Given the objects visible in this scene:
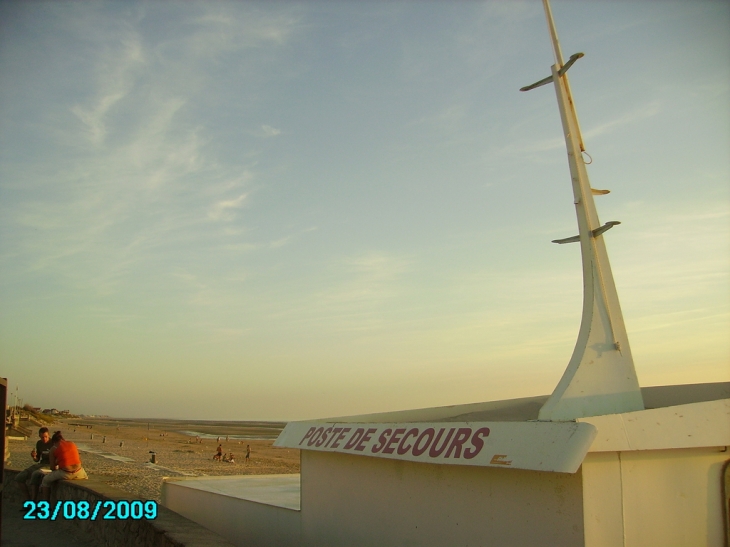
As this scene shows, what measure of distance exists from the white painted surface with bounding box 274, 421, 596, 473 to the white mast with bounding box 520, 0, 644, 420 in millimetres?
892

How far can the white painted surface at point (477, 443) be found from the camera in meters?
4.88

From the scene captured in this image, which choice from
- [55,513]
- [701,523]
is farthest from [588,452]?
[55,513]

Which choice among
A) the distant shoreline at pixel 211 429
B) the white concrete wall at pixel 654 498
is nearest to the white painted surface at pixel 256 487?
the white concrete wall at pixel 654 498

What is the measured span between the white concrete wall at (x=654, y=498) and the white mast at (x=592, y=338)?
3.37 feet

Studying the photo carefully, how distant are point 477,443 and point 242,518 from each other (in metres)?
5.85

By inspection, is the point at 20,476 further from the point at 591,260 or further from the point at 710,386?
the point at 710,386

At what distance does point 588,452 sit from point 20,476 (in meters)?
10.4

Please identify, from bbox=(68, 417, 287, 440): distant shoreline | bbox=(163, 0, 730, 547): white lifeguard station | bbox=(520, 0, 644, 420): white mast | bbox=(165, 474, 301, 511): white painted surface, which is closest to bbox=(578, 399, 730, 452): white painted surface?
bbox=(163, 0, 730, 547): white lifeguard station

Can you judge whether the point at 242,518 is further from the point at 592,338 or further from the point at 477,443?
the point at 592,338

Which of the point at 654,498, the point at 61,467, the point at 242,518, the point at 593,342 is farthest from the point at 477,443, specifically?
the point at 61,467

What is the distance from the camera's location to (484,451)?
5559 millimetres

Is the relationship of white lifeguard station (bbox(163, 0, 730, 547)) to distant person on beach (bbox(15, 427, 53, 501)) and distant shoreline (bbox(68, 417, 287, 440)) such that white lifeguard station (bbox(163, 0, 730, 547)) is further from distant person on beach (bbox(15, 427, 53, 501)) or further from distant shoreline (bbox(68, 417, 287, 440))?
distant shoreline (bbox(68, 417, 287, 440))

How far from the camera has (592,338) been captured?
22.7 ft

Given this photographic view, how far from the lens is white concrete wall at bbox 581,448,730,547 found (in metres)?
4.95
